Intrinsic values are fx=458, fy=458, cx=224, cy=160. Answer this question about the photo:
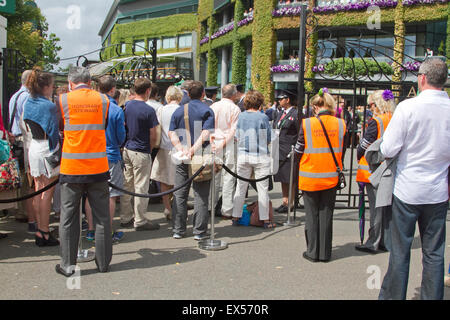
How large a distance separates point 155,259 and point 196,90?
7.62ft

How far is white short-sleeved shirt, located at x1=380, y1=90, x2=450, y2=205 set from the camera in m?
3.56

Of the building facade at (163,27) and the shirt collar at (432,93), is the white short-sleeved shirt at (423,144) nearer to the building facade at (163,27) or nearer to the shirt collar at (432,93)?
the shirt collar at (432,93)

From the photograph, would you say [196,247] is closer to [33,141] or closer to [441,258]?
[33,141]

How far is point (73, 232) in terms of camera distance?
4617mm

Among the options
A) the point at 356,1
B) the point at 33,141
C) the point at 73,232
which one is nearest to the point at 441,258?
the point at 73,232

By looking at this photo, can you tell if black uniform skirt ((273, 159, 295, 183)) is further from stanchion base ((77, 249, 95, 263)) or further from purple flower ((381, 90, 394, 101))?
stanchion base ((77, 249, 95, 263))

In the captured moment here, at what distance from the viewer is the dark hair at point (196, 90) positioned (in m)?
6.16

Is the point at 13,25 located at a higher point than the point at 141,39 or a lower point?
lower

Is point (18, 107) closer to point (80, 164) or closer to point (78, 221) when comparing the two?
point (80, 164)

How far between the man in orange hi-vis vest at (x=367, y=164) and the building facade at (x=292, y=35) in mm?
16065

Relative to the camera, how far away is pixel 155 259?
523 centimetres

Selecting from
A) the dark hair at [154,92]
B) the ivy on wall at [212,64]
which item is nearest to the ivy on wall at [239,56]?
the ivy on wall at [212,64]

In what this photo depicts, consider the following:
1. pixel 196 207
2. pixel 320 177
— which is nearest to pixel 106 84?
pixel 196 207

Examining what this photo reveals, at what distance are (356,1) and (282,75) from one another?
6.41 metres
